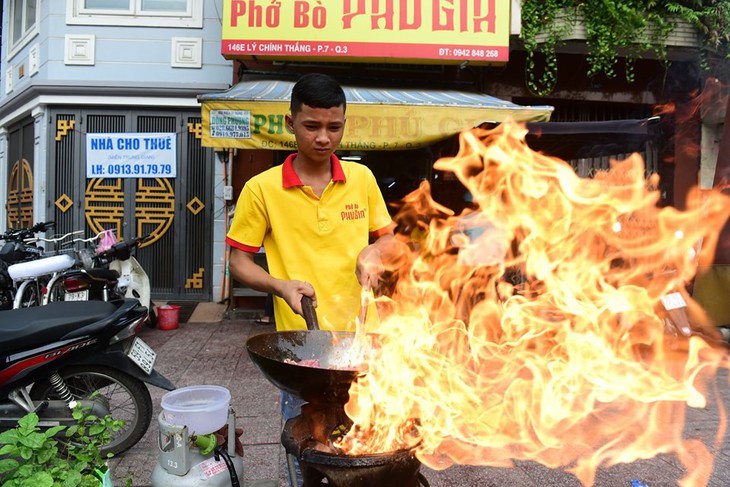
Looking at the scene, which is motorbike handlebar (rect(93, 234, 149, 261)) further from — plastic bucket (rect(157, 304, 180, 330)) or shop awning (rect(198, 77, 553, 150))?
shop awning (rect(198, 77, 553, 150))

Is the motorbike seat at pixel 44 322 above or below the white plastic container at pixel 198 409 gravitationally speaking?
above

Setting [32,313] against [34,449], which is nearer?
[34,449]

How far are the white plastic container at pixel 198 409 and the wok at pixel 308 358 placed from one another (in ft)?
1.90

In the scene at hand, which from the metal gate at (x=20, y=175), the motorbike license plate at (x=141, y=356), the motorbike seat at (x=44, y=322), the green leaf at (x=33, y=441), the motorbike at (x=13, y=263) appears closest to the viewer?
the green leaf at (x=33, y=441)

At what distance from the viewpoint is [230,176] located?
900 cm

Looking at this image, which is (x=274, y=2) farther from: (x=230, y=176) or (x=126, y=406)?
(x=126, y=406)

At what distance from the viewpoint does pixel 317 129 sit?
2314 millimetres

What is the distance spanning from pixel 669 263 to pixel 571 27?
12.9 feet

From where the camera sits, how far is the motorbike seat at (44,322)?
3.43 metres

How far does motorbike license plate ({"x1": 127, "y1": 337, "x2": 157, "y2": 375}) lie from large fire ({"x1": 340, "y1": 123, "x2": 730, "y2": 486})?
6.61ft

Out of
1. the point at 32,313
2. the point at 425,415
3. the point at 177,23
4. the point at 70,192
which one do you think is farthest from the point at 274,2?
the point at 425,415

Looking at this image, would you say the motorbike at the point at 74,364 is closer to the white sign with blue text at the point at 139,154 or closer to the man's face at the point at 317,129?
the man's face at the point at 317,129

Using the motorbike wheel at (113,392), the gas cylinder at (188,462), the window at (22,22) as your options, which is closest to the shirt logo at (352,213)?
the gas cylinder at (188,462)

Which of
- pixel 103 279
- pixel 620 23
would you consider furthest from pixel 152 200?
pixel 620 23
